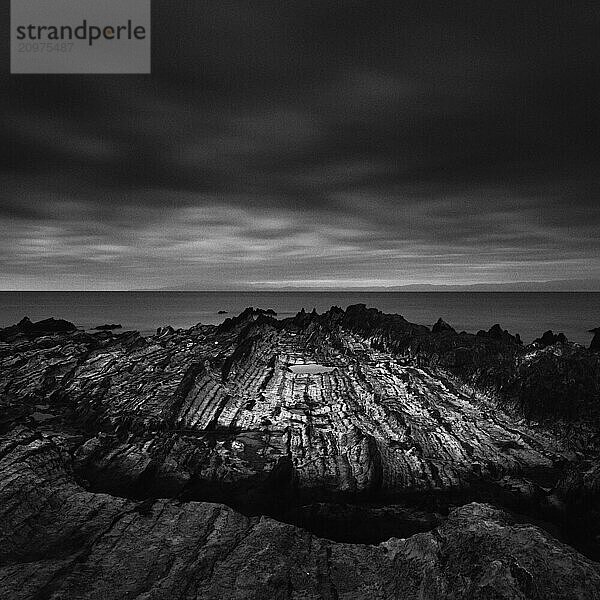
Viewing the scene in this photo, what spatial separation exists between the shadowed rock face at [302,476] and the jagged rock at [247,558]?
1.1 inches

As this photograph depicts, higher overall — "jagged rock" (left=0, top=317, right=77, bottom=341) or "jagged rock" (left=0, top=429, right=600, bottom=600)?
"jagged rock" (left=0, top=317, right=77, bottom=341)

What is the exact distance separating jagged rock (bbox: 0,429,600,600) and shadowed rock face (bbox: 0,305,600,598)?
1.1 inches

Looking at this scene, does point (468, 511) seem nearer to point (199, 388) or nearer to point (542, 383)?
point (542, 383)

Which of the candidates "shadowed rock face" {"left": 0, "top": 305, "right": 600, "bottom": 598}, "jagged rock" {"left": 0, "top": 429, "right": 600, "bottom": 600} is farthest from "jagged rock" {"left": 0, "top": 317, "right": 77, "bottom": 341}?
"jagged rock" {"left": 0, "top": 429, "right": 600, "bottom": 600}

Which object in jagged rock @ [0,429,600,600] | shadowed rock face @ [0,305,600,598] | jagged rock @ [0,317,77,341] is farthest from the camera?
jagged rock @ [0,317,77,341]

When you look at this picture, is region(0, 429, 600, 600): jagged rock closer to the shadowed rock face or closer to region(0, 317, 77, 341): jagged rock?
the shadowed rock face

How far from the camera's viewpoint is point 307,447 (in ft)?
36.7

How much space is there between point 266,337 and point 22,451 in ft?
56.1

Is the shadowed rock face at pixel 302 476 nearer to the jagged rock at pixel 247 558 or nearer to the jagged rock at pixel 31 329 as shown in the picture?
the jagged rock at pixel 247 558

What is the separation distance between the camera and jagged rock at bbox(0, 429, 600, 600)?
5566mm

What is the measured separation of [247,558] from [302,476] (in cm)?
364

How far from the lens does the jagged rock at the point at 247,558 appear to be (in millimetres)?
5566

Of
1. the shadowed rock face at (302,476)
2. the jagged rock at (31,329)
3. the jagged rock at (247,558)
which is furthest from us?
the jagged rock at (31,329)

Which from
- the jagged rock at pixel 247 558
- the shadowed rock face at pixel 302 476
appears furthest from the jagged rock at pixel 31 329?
the jagged rock at pixel 247 558
